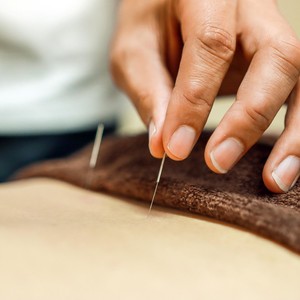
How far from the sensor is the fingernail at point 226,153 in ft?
2.25

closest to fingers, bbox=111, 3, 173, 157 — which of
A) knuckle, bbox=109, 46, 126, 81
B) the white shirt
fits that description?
knuckle, bbox=109, 46, 126, 81

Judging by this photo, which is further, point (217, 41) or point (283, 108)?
point (283, 108)

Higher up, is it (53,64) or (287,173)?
(287,173)

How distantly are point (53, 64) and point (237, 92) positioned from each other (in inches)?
24.8

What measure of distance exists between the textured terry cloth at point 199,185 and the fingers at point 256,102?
0.14 feet

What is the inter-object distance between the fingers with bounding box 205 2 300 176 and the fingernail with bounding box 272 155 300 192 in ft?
0.18

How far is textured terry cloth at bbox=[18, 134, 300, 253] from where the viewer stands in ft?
1.84

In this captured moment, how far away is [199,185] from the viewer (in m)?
0.69

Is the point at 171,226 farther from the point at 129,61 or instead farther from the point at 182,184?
the point at 129,61

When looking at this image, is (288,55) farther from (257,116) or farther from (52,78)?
(52,78)

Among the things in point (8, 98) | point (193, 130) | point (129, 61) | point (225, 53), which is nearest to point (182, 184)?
point (193, 130)

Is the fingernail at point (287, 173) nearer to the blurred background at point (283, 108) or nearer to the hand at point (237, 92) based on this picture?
the hand at point (237, 92)

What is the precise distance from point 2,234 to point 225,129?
1.01 ft

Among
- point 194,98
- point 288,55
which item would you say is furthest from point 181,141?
point 288,55
